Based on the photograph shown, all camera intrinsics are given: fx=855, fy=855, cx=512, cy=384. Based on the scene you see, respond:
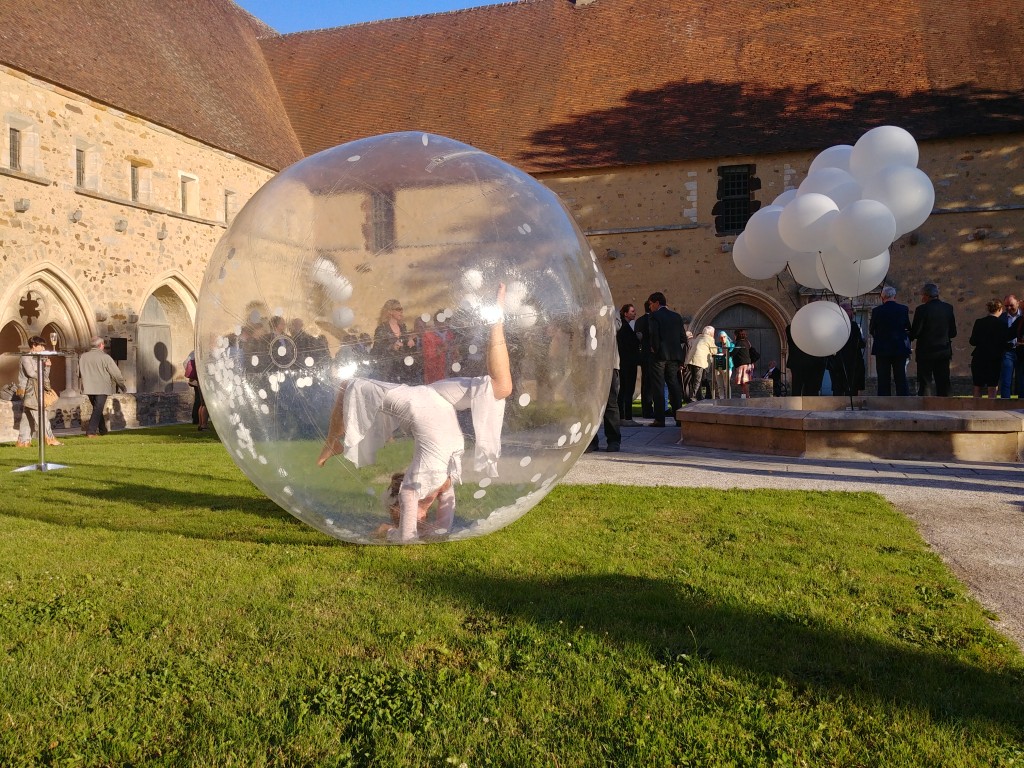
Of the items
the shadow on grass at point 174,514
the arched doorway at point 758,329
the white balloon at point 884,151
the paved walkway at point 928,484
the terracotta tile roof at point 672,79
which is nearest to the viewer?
the paved walkway at point 928,484

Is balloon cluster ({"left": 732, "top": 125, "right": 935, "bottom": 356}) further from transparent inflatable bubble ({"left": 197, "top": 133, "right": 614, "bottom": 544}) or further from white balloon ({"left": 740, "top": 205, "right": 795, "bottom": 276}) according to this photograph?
transparent inflatable bubble ({"left": 197, "top": 133, "right": 614, "bottom": 544})

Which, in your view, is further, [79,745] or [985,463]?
[985,463]

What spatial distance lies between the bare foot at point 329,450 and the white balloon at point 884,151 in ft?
26.7

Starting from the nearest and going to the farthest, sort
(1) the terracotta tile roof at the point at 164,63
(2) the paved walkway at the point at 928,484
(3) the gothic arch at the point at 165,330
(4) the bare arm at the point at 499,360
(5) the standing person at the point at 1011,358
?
(4) the bare arm at the point at 499,360 < (2) the paved walkway at the point at 928,484 < (5) the standing person at the point at 1011,358 < (1) the terracotta tile roof at the point at 164,63 < (3) the gothic arch at the point at 165,330

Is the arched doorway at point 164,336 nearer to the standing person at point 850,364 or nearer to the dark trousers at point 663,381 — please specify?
the dark trousers at point 663,381

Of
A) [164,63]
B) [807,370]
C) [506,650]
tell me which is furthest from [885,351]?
[164,63]

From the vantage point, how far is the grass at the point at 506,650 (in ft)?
8.52

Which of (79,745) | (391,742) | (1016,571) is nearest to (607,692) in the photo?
(391,742)

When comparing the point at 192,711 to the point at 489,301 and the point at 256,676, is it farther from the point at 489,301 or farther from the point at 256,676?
the point at 489,301

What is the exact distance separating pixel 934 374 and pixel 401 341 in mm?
11454

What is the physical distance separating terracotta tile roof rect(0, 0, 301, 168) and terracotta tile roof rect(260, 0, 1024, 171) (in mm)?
1812

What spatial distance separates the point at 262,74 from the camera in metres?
27.9

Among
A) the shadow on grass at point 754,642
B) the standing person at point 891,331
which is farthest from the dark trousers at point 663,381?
the shadow on grass at point 754,642

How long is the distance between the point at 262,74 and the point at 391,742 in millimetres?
28698
